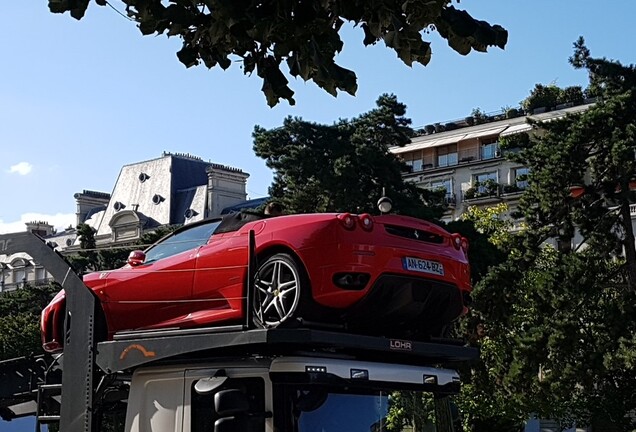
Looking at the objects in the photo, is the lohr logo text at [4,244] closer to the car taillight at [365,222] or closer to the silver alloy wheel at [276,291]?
the silver alloy wheel at [276,291]

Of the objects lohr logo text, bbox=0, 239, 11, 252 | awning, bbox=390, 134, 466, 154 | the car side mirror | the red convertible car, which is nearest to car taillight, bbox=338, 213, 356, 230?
the red convertible car

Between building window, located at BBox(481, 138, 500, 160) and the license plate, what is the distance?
62.9 m

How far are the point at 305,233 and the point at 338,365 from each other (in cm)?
95

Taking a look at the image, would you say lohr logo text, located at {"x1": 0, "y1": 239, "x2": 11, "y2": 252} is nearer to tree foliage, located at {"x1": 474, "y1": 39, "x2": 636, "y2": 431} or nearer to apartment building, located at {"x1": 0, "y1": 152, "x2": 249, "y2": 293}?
tree foliage, located at {"x1": 474, "y1": 39, "x2": 636, "y2": 431}

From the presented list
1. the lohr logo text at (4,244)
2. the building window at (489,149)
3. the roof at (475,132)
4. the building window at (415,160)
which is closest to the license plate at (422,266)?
the lohr logo text at (4,244)

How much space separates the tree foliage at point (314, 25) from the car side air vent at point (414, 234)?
231 centimetres

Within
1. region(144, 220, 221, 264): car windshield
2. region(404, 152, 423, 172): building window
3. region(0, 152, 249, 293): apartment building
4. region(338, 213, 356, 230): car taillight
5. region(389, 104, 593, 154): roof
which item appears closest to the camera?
region(338, 213, 356, 230): car taillight

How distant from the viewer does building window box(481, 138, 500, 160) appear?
70231mm

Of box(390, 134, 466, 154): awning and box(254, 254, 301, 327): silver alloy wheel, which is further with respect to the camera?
box(390, 134, 466, 154): awning

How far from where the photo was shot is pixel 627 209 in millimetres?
39938

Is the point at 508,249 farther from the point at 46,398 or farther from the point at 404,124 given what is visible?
the point at 46,398

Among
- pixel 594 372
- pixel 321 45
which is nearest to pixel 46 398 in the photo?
pixel 321 45

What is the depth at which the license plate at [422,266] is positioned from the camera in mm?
7562

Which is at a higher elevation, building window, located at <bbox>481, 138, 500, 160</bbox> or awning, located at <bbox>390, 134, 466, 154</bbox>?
awning, located at <bbox>390, 134, 466, 154</bbox>
